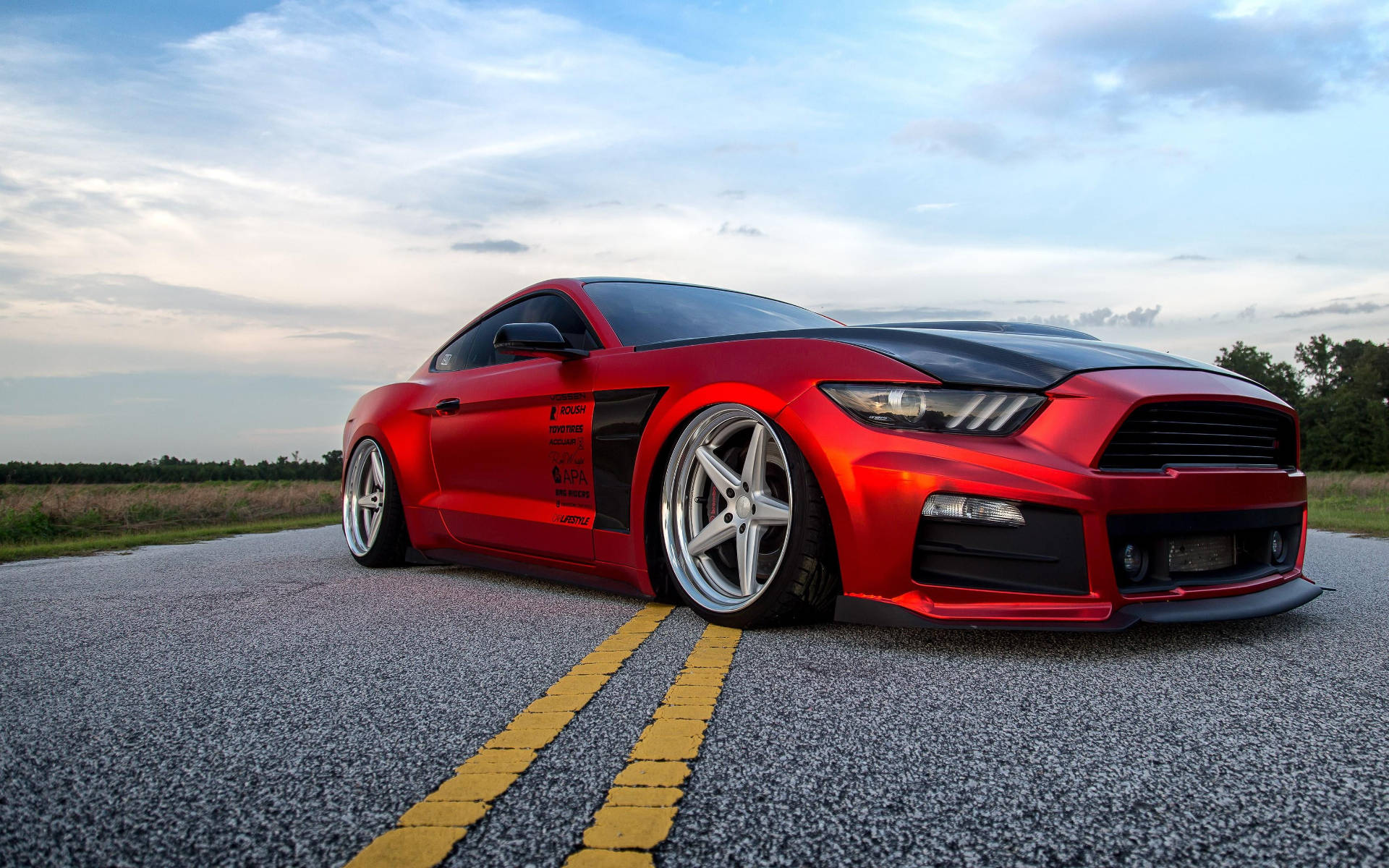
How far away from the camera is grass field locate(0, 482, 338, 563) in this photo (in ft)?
34.9

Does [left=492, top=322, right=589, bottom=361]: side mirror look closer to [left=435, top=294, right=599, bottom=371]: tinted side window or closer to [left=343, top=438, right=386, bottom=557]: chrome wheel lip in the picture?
[left=435, top=294, right=599, bottom=371]: tinted side window

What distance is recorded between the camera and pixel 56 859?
1.40 meters

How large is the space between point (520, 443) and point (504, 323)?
37.4 inches

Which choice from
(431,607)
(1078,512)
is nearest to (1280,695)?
(1078,512)

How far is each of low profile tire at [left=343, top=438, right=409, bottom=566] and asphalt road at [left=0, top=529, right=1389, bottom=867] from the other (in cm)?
163

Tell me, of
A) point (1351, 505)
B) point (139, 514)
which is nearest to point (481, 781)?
point (139, 514)

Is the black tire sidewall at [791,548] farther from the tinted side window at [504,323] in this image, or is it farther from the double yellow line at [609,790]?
the tinted side window at [504,323]

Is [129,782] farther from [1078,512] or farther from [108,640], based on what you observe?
[1078,512]

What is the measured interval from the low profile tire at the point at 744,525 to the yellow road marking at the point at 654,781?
0.43 meters

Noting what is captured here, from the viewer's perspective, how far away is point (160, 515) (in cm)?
1296

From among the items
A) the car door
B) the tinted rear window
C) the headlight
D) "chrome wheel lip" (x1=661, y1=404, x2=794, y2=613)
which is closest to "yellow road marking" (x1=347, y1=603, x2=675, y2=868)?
"chrome wheel lip" (x1=661, y1=404, x2=794, y2=613)

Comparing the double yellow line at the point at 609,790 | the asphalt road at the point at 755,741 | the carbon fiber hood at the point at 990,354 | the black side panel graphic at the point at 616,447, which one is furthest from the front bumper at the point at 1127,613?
the black side panel graphic at the point at 616,447

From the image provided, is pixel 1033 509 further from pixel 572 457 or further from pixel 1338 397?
pixel 1338 397

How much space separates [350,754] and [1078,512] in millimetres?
1879
